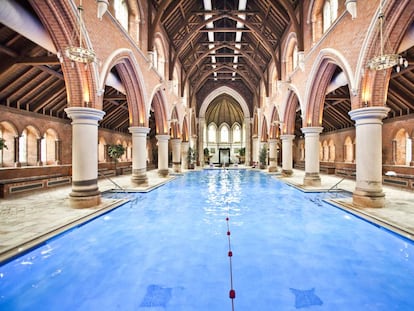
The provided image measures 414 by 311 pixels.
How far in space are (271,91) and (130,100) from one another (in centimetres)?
1414

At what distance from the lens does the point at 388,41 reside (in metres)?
6.99

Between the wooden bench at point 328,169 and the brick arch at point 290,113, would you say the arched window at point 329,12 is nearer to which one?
the brick arch at point 290,113

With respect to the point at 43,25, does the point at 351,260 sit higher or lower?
lower

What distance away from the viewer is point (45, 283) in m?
3.75

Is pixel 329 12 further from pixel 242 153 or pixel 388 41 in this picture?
pixel 242 153

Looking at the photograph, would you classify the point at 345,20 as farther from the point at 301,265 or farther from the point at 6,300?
the point at 6,300

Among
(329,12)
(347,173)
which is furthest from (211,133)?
(329,12)

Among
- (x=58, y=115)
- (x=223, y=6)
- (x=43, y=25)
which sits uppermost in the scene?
(x=223, y=6)

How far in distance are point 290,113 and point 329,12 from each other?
712 centimetres

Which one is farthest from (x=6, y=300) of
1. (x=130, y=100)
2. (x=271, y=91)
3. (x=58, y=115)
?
(x=271, y=91)

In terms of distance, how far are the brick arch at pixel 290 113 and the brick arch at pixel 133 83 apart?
9.71 metres

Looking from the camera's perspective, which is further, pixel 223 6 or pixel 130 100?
pixel 223 6

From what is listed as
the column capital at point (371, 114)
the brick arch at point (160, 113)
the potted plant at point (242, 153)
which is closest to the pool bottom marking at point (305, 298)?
the column capital at point (371, 114)

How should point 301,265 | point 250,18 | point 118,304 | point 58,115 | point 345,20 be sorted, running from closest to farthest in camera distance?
point 118,304
point 301,265
point 345,20
point 58,115
point 250,18
